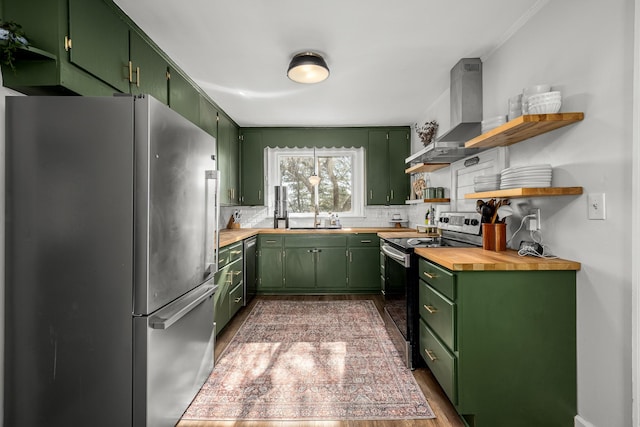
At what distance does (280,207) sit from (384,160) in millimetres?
1649

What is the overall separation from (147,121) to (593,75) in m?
2.10

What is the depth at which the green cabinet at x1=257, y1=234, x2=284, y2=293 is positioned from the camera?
4043 millimetres

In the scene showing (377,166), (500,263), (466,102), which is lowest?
(500,263)

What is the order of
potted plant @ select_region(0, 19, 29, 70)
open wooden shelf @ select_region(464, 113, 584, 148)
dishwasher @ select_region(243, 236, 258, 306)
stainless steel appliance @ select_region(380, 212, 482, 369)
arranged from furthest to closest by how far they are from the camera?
1. dishwasher @ select_region(243, 236, 258, 306)
2. stainless steel appliance @ select_region(380, 212, 482, 369)
3. open wooden shelf @ select_region(464, 113, 584, 148)
4. potted plant @ select_region(0, 19, 29, 70)

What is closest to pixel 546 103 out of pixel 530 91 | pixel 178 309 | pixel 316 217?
pixel 530 91

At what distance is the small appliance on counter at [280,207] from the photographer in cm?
439

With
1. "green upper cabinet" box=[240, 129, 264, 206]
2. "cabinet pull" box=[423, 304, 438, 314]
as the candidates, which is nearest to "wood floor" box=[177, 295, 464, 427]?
"cabinet pull" box=[423, 304, 438, 314]

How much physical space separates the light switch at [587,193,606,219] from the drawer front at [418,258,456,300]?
0.70m

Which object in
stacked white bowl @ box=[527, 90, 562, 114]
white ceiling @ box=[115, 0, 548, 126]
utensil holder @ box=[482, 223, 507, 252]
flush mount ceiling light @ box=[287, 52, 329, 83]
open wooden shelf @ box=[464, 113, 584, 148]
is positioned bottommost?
utensil holder @ box=[482, 223, 507, 252]

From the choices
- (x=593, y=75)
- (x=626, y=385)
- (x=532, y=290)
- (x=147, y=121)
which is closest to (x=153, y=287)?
(x=147, y=121)

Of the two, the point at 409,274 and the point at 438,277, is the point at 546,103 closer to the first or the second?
the point at 438,277

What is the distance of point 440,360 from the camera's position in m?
1.81

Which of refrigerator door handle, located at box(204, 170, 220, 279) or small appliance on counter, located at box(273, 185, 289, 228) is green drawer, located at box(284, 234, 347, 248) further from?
refrigerator door handle, located at box(204, 170, 220, 279)

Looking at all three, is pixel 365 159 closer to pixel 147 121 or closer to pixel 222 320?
pixel 222 320
